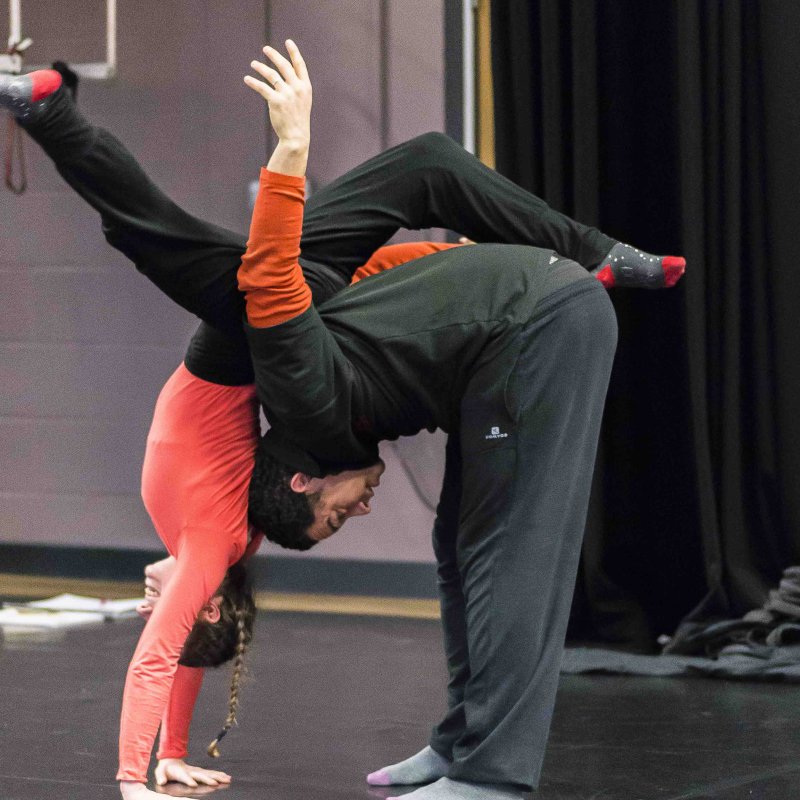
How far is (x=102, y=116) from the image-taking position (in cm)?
499

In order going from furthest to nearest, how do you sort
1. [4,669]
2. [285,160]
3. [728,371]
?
1. [728,371]
2. [4,669]
3. [285,160]

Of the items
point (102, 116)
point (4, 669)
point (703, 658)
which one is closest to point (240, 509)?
point (4, 669)

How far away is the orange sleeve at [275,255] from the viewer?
204 centimetres

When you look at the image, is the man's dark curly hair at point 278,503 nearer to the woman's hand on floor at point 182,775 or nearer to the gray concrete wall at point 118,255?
the woman's hand on floor at point 182,775

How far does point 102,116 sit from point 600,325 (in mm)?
3133

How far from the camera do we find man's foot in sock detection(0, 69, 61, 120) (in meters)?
2.01

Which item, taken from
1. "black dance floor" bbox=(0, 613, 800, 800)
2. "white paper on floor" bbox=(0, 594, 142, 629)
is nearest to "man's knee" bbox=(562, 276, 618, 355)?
"black dance floor" bbox=(0, 613, 800, 800)

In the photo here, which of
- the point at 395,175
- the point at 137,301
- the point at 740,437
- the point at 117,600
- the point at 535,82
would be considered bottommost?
the point at 117,600

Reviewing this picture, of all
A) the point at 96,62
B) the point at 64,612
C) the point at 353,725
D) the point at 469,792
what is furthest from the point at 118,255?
the point at 469,792

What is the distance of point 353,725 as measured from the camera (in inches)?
123

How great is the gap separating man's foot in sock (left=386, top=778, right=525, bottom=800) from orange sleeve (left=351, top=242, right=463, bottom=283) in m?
0.89

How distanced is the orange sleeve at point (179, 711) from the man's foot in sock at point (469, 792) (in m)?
0.51

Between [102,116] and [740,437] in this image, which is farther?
[102,116]

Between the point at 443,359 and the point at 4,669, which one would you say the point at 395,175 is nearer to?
the point at 443,359
